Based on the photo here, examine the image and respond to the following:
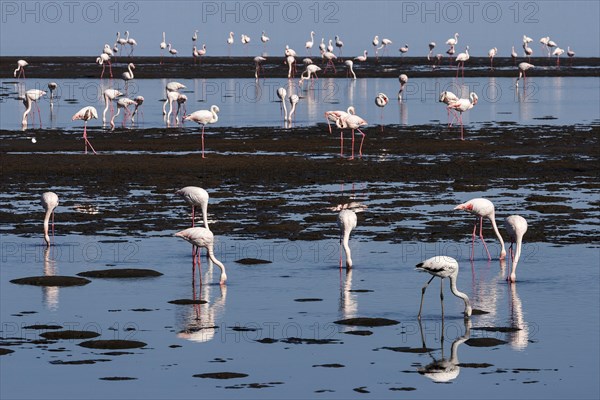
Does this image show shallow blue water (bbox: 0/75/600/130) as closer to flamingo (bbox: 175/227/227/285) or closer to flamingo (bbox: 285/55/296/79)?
flamingo (bbox: 285/55/296/79)

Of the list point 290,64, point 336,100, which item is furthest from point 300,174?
point 290,64

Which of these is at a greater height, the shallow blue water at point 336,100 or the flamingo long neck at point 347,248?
the shallow blue water at point 336,100

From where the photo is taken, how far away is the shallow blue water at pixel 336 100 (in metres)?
47.7

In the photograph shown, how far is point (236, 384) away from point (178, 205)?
41.8 feet

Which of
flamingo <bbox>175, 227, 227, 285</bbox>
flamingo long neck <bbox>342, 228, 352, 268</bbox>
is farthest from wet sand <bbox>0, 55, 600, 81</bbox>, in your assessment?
flamingo <bbox>175, 227, 227, 285</bbox>

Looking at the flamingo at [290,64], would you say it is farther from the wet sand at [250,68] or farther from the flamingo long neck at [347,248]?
the flamingo long neck at [347,248]

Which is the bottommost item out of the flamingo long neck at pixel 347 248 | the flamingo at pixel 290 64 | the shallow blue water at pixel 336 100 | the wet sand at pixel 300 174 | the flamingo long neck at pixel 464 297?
the flamingo long neck at pixel 464 297

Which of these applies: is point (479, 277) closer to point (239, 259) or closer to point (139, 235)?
point (239, 259)

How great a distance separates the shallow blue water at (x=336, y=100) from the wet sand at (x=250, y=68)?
13.4ft

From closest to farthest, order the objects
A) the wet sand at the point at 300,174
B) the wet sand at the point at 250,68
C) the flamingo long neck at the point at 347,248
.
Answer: the flamingo long neck at the point at 347,248 → the wet sand at the point at 300,174 → the wet sand at the point at 250,68

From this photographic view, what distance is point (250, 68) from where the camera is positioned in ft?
309

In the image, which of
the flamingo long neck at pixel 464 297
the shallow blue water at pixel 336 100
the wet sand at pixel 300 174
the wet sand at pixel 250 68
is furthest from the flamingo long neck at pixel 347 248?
the wet sand at pixel 250 68

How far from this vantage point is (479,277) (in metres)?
18.1

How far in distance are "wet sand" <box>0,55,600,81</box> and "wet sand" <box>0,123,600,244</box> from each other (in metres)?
42.8
